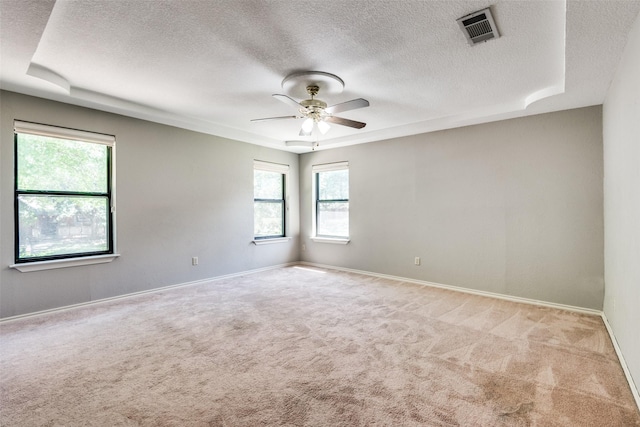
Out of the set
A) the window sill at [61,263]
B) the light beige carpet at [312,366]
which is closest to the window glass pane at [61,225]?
the window sill at [61,263]

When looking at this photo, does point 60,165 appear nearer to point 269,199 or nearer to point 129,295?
point 129,295

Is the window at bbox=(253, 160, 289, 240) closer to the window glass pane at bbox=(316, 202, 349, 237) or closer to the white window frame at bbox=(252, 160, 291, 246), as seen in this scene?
the white window frame at bbox=(252, 160, 291, 246)

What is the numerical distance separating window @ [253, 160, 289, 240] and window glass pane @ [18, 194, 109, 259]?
2466 mm

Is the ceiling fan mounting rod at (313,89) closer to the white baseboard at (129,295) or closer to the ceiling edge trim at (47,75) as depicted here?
the ceiling edge trim at (47,75)

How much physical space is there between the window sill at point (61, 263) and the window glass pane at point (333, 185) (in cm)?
373

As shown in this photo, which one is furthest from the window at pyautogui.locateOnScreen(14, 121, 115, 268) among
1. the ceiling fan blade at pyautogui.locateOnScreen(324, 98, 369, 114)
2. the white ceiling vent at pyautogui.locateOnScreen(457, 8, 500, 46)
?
the white ceiling vent at pyautogui.locateOnScreen(457, 8, 500, 46)

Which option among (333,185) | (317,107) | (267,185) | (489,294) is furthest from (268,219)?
(489,294)

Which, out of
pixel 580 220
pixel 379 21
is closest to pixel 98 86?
pixel 379 21

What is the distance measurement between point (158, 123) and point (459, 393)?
15.5 ft

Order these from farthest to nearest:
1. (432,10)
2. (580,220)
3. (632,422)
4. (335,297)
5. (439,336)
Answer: (335,297) → (580,220) → (439,336) → (432,10) → (632,422)

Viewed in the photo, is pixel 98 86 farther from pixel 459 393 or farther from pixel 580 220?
pixel 580 220

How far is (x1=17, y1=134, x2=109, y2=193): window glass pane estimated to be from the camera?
3.44 meters

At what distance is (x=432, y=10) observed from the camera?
6.61 ft

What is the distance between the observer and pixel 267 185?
6184mm
